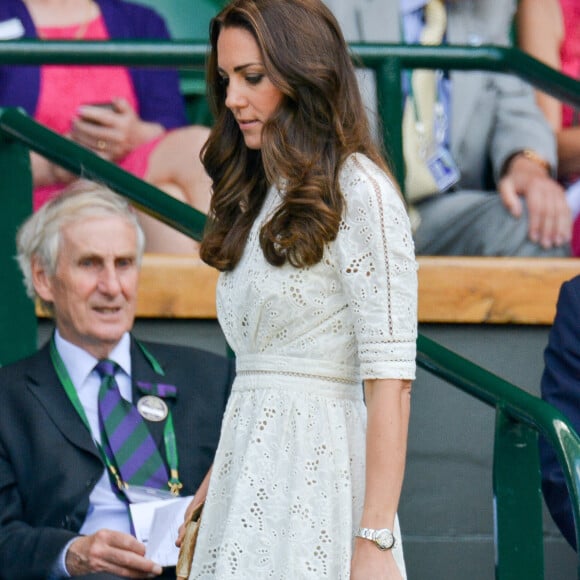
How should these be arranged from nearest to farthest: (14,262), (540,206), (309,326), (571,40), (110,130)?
(309,326) → (14,262) → (540,206) → (110,130) → (571,40)

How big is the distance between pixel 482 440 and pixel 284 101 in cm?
185

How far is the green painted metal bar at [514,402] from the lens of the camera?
8.93 feet

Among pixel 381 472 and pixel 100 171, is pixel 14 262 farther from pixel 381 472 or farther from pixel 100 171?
pixel 381 472

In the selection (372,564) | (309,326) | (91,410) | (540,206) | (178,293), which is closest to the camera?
(372,564)

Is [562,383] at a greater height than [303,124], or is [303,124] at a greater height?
[303,124]

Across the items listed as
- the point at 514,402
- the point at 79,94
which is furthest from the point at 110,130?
the point at 514,402

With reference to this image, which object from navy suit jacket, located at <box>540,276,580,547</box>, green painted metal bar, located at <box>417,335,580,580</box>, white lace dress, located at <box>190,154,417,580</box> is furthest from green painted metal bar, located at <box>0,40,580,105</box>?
white lace dress, located at <box>190,154,417,580</box>

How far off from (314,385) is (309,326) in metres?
0.09

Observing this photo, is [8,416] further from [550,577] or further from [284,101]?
[550,577]

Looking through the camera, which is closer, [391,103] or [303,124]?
[303,124]

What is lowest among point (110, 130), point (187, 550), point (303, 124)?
point (187, 550)

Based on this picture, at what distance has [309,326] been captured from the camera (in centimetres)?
243

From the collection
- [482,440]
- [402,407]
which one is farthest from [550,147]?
[402,407]

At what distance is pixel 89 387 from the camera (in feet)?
11.4
